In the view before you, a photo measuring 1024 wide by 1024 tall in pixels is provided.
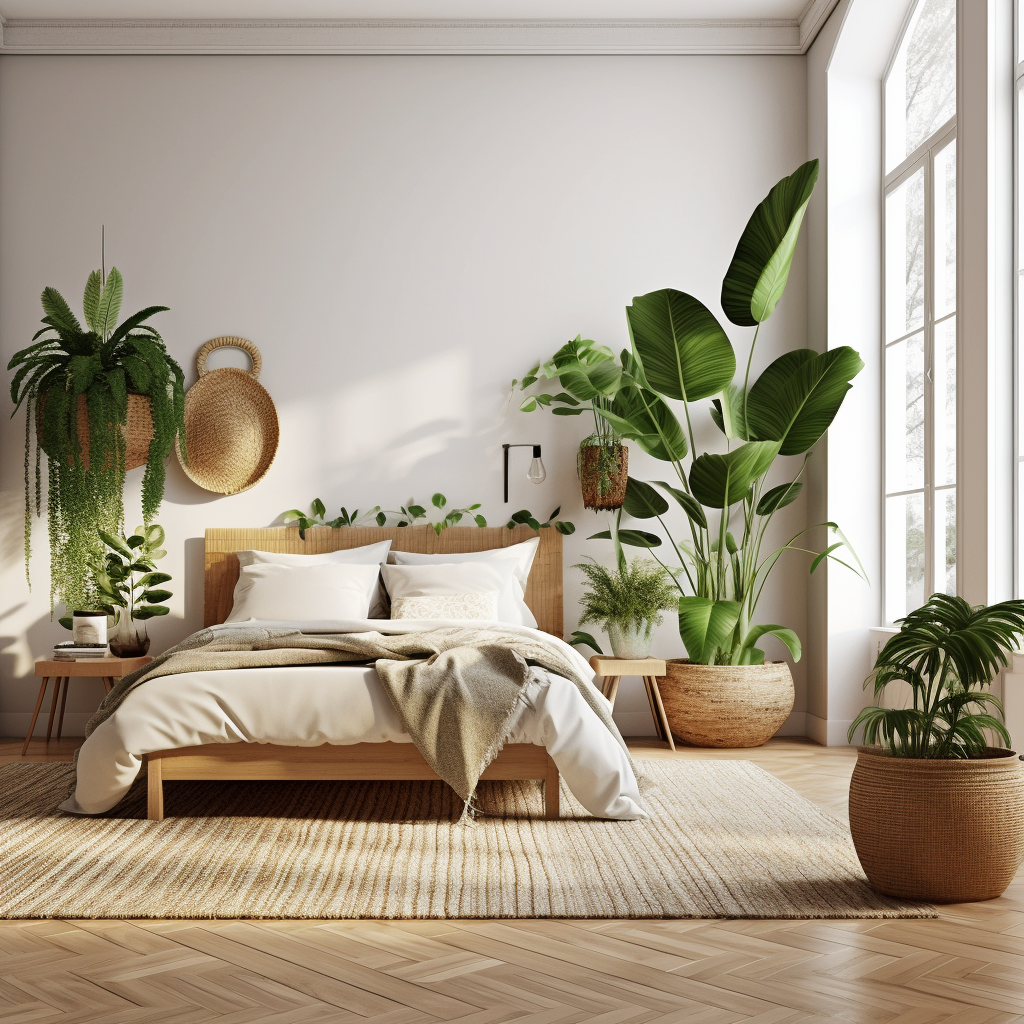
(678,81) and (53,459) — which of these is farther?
(678,81)

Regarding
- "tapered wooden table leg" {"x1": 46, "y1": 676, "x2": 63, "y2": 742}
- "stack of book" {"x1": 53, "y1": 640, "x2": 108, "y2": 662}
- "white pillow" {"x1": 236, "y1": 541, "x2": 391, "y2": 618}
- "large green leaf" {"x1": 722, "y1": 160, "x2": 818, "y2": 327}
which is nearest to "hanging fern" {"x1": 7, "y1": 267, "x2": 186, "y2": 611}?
"stack of book" {"x1": 53, "y1": 640, "x2": 108, "y2": 662}

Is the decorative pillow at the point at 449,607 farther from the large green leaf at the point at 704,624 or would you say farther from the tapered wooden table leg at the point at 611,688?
the large green leaf at the point at 704,624

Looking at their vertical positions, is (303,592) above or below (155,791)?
above

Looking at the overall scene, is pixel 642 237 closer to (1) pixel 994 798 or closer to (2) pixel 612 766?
(2) pixel 612 766

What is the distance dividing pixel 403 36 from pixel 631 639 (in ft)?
10.9

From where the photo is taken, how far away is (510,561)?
4.98 metres

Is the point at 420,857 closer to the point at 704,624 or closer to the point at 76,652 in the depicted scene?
the point at 704,624

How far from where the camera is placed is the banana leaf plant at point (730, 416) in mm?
4410

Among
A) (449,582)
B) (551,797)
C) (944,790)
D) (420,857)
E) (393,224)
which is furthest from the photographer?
(393,224)

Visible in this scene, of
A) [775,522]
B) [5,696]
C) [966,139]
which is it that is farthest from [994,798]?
[5,696]

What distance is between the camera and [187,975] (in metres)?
2.07

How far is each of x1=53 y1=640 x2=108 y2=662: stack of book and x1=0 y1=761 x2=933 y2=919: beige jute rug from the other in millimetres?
825

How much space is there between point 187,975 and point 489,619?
8.58 ft

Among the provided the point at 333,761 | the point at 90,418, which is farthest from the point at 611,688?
the point at 90,418
